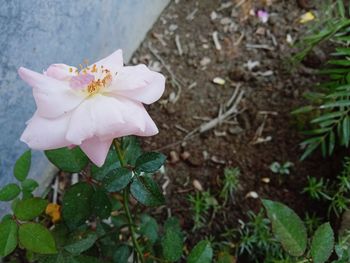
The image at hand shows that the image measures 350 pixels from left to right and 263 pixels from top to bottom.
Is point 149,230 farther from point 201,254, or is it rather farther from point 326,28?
point 326,28

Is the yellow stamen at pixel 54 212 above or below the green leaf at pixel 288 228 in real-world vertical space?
below

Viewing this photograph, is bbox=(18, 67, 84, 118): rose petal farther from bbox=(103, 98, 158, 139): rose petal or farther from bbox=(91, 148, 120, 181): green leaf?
bbox=(91, 148, 120, 181): green leaf

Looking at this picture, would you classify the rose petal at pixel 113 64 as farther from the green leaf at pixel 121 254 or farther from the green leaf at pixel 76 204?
the green leaf at pixel 121 254

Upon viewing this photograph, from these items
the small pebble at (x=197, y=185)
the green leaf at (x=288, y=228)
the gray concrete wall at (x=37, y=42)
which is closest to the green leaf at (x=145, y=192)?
the green leaf at (x=288, y=228)

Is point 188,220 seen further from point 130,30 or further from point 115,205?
point 130,30

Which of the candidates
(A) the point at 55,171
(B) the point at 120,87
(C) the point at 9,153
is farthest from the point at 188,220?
(B) the point at 120,87
